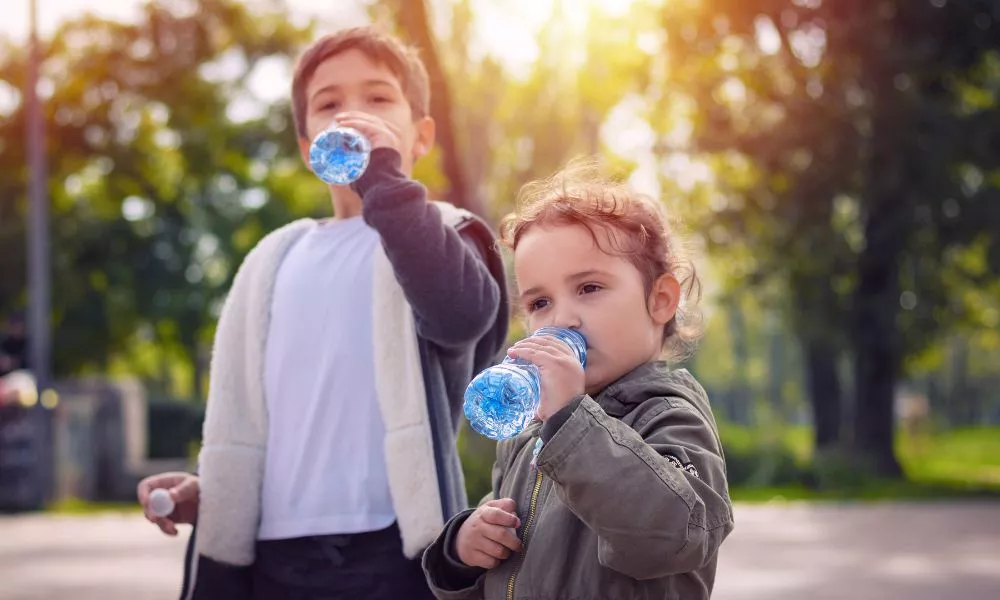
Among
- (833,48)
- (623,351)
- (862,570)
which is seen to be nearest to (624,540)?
(623,351)

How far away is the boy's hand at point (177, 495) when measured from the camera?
2977mm

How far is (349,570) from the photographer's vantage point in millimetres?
2801

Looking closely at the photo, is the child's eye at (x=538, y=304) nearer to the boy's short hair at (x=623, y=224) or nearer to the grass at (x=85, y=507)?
the boy's short hair at (x=623, y=224)

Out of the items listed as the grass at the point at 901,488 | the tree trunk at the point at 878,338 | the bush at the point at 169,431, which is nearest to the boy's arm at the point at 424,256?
the grass at the point at 901,488

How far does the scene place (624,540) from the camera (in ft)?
6.70

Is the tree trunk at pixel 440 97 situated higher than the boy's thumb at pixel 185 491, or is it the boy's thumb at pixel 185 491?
the tree trunk at pixel 440 97

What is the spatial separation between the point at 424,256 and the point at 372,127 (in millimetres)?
308

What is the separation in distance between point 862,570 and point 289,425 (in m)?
7.08

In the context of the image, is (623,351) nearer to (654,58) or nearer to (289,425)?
(289,425)

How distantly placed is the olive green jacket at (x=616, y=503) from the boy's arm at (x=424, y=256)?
335 mm

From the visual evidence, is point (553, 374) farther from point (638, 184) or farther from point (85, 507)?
point (85, 507)

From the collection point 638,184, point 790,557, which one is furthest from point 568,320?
point 790,557

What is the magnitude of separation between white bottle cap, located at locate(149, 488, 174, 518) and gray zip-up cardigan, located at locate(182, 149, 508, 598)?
71 millimetres

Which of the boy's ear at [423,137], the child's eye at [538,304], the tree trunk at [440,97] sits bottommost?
the child's eye at [538,304]
